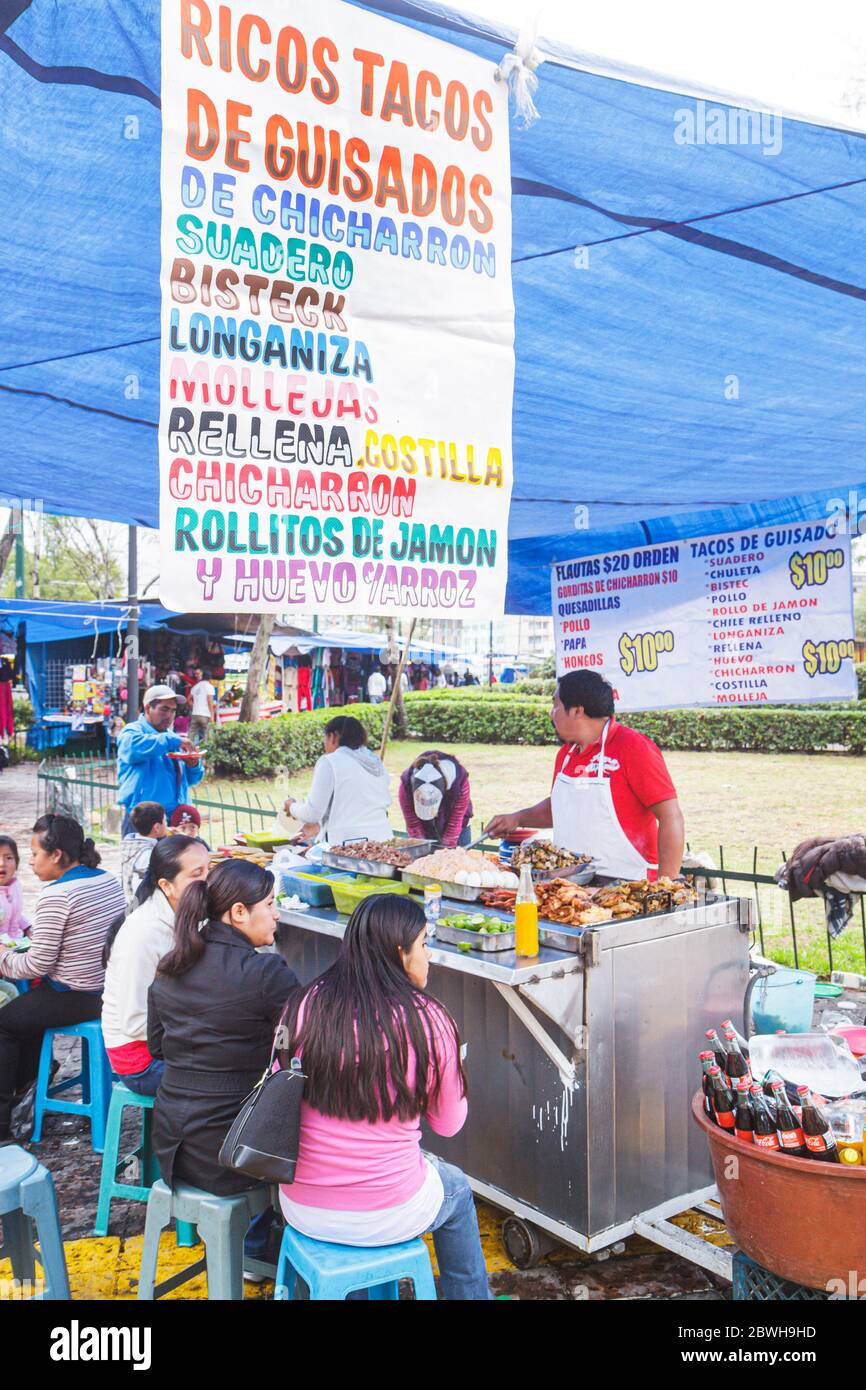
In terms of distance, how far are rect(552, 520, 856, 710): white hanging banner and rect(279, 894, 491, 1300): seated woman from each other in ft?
13.3

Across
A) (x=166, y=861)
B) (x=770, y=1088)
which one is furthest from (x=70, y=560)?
(x=770, y=1088)

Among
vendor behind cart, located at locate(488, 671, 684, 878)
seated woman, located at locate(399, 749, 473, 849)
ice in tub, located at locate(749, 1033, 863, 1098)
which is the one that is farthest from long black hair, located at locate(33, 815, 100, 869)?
seated woman, located at locate(399, 749, 473, 849)

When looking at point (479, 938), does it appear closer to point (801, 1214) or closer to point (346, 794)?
point (801, 1214)

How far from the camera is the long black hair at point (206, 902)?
300cm

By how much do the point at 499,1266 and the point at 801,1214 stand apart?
1.35m

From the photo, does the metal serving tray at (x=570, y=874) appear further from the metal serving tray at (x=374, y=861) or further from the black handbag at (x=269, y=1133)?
the black handbag at (x=269, y=1133)

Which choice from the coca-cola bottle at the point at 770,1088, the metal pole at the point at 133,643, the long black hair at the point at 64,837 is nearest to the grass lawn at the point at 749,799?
the metal pole at the point at 133,643

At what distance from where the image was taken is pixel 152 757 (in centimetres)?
782

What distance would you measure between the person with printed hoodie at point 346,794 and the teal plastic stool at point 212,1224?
3.51 meters

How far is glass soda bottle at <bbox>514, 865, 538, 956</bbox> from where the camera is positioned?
333cm
